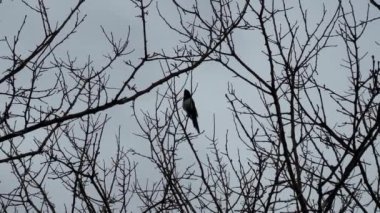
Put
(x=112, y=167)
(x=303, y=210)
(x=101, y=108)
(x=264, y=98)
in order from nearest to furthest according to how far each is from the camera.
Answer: (x=303, y=210) → (x=101, y=108) → (x=264, y=98) → (x=112, y=167)

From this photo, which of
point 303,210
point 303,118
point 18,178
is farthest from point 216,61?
point 18,178

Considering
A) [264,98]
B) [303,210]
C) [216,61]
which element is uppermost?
[216,61]

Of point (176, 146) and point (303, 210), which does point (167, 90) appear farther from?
point (303, 210)

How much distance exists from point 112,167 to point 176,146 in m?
0.97

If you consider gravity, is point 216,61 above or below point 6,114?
above

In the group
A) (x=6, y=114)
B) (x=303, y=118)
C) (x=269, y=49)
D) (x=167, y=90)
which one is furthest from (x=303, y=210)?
(x=167, y=90)

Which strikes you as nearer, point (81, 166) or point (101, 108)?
point (101, 108)

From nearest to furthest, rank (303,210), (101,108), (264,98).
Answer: (303,210)
(101,108)
(264,98)

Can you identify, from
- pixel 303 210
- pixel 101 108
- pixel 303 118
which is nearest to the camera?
pixel 303 210

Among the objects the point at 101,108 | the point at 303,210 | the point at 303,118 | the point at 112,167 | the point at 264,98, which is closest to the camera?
the point at 303,210

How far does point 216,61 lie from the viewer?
381cm

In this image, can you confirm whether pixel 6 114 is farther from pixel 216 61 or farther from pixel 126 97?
pixel 216 61

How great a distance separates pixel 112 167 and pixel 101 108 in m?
2.33

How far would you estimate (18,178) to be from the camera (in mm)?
4352
